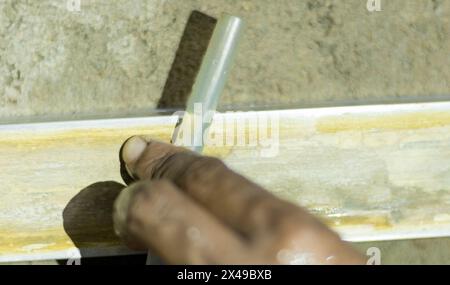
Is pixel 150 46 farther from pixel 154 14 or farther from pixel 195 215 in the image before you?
pixel 195 215

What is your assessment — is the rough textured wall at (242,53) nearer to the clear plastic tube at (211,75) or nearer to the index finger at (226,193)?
the clear plastic tube at (211,75)

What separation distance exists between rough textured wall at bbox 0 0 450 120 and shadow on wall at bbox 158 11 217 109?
0.01 meters

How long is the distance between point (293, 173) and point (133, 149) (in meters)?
0.31

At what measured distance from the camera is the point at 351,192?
117 centimetres

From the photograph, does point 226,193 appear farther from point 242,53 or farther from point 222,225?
point 242,53

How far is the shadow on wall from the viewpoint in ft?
3.86

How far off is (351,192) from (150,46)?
494 mm

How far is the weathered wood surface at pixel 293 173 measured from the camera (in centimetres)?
110

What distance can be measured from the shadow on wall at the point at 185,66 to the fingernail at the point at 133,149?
4.7 inches

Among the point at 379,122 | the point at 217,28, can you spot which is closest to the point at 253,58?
the point at 217,28

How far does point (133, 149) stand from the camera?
1.07m

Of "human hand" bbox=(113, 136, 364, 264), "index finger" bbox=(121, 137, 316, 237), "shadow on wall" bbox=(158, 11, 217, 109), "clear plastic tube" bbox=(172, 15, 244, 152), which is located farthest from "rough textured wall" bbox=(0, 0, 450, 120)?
"human hand" bbox=(113, 136, 364, 264)

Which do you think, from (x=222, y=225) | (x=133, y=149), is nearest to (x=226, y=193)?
(x=222, y=225)

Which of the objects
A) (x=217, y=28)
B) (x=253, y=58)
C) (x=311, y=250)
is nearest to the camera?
(x=311, y=250)
